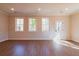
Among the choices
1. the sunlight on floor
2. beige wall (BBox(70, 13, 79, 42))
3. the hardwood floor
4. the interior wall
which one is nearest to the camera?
the hardwood floor

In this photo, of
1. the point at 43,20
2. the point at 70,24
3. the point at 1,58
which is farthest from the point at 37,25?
the point at 1,58

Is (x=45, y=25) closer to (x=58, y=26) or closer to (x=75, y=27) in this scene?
(x=58, y=26)

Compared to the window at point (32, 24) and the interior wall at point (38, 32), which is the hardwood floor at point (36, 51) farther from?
the window at point (32, 24)

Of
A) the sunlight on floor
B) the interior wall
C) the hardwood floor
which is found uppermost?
the interior wall

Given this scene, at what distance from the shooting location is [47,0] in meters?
2.08

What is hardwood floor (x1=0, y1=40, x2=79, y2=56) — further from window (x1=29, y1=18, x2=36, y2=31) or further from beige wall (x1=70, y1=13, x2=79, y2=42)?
window (x1=29, y1=18, x2=36, y2=31)

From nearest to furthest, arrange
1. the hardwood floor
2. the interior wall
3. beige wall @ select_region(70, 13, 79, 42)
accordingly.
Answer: the hardwood floor → beige wall @ select_region(70, 13, 79, 42) → the interior wall

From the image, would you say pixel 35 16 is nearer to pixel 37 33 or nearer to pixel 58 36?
pixel 37 33

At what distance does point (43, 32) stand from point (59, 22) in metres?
1.70

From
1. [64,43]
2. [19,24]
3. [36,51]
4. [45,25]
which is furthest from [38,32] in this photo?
[36,51]

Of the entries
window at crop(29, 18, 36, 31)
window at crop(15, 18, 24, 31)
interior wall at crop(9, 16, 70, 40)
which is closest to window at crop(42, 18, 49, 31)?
interior wall at crop(9, 16, 70, 40)

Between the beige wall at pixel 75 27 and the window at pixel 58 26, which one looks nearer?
the beige wall at pixel 75 27

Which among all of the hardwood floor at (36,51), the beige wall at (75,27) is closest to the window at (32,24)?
the beige wall at (75,27)

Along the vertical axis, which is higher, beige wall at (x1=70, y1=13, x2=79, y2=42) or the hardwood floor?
beige wall at (x1=70, y1=13, x2=79, y2=42)
